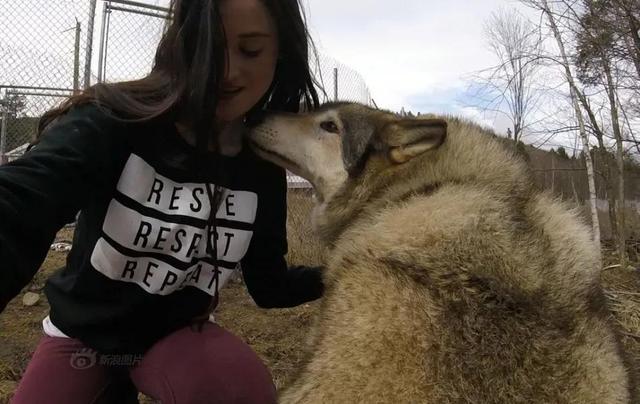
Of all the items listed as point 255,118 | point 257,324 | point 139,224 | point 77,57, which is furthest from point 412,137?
point 77,57

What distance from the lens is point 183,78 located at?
65.0 inches

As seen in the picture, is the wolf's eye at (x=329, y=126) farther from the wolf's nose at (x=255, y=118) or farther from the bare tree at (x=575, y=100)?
the bare tree at (x=575, y=100)

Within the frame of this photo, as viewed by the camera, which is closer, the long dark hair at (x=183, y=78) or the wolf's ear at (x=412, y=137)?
the long dark hair at (x=183, y=78)

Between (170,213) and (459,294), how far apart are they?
909 millimetres

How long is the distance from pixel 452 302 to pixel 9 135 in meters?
6.97

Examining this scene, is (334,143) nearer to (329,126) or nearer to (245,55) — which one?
(329,126)

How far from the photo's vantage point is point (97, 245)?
174 cm

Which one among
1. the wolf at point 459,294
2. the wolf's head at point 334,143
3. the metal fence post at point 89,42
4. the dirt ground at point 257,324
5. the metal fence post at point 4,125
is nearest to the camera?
the wolf at point 459,294

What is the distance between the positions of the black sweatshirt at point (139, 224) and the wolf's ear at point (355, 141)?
304 mm

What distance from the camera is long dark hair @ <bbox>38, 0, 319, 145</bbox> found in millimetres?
1612

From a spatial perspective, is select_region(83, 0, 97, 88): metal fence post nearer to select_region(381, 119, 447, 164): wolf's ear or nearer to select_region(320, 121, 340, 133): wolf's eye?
select_region(320, 121, 340, 133): wolf's eye

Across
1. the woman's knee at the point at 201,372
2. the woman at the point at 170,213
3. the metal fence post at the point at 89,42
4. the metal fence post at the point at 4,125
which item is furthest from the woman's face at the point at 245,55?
the metal fence post at the point at 4,125

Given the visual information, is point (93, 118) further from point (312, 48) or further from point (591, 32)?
point (591, 32)

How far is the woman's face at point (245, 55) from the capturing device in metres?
1.68
